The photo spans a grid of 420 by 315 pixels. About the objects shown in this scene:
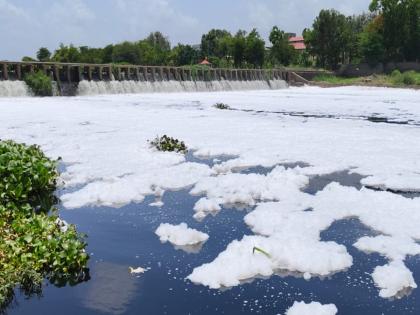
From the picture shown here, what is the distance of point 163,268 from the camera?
202 inches

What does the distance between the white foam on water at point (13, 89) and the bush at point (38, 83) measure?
41cm

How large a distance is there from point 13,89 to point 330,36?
218 ft

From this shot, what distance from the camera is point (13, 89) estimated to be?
→ 3494cm

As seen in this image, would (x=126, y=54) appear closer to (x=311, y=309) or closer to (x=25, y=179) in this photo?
(x=25, y=179)

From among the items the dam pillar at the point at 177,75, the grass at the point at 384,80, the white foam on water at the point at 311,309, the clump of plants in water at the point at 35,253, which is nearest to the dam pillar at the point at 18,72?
the dam pillar at the point at 177,75

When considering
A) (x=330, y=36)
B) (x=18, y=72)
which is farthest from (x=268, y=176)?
(x=330, y=36)

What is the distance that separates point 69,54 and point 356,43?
56.2 m

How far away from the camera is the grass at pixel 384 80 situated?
6412 cm

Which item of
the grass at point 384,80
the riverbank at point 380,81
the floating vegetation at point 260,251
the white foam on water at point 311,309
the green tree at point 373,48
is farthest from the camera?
the green tree at point 373,48

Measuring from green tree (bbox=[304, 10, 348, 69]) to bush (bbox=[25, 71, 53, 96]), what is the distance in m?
63.2

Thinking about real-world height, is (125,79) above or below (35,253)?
above

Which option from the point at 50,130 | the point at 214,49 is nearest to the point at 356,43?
the point at 214,49

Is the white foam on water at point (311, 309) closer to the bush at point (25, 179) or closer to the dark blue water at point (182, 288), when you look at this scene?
the dark blue water at point (182, 288)

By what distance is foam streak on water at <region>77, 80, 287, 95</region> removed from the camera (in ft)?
134
